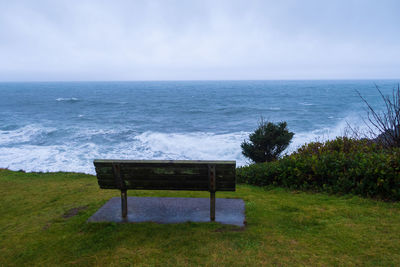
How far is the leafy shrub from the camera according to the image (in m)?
13.8

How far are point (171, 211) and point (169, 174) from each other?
1103 millimetres

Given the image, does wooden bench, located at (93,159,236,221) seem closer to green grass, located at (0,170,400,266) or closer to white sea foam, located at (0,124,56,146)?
green grass, located at (0,170,400,266)

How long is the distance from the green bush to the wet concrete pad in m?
1.86

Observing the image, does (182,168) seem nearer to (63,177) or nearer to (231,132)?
(63,177)

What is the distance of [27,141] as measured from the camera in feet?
81.5

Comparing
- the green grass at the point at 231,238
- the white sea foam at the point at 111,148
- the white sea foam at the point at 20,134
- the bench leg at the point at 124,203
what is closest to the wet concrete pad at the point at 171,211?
the bench leg at the point at 124,203

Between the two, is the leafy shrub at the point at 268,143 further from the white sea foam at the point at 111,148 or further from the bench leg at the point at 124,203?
the bench leg at the point at 124,203

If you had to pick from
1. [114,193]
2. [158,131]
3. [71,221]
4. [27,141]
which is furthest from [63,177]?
[158,131]

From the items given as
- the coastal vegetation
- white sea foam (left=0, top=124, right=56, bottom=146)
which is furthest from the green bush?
white sea foam (left=0, top=124, right=56, bottom=146)

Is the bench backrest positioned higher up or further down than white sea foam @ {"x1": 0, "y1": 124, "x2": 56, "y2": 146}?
higher up

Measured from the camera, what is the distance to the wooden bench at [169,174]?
404cm

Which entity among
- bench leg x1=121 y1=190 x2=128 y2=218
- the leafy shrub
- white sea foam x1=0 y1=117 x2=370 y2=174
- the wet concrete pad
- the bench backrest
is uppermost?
the bench backrest

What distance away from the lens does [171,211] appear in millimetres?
4941

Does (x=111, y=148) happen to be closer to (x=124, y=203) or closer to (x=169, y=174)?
(x=124, y=203)
